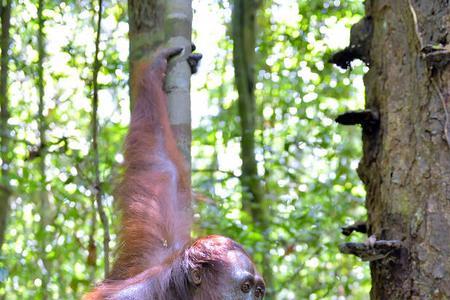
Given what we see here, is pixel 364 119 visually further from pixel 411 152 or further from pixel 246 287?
pixel 246 287

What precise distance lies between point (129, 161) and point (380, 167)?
1335 millimetres

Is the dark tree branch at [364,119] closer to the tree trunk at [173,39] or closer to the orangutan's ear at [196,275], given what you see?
the tree trunk at [173,39]

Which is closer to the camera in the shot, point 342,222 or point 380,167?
point 380,167

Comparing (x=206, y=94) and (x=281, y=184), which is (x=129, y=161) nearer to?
(x=281, y=184)

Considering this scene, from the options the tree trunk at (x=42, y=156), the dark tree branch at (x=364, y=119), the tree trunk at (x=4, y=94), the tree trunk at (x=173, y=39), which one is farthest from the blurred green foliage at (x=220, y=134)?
the dark tree branch at (x=364, y=119)

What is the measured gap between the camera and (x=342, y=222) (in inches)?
274

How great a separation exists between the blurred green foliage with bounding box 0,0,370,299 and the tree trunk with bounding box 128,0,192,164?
1824 mm

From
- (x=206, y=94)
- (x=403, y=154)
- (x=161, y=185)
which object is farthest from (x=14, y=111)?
(x=403, y=154)

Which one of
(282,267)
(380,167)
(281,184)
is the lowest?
(282,267)

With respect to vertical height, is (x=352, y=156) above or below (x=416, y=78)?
below

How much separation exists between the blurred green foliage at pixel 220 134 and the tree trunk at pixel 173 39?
71.8 inches

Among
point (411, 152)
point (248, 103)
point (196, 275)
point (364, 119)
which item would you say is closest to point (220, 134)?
point (248, 103)

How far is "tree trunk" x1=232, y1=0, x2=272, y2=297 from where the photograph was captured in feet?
23.1

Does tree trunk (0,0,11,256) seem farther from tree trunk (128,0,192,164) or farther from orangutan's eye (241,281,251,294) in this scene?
orangutan's eye (241,281,251,294)
